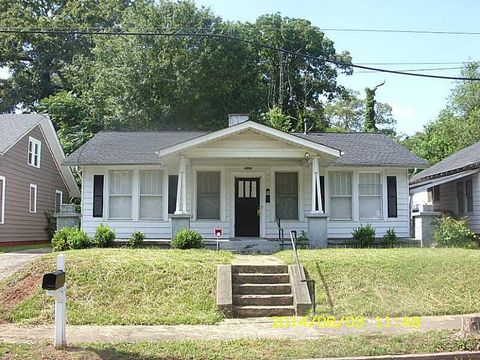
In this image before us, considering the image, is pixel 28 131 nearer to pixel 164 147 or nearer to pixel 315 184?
pixel 164 147

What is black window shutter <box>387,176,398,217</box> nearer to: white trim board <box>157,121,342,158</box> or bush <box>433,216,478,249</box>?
bush <box>433,216,478,249</box>

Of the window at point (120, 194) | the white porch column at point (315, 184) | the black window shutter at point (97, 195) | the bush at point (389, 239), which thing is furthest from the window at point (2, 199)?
the bush at point (389, 239)

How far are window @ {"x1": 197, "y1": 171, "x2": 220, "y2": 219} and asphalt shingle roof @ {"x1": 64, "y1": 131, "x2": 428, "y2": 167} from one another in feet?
4.93

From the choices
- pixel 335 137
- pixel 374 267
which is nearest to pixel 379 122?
pixel 335 137

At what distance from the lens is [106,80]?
34.1 m

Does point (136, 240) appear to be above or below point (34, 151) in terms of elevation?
below

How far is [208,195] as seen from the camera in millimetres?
17297

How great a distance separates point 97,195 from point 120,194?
2.47ft

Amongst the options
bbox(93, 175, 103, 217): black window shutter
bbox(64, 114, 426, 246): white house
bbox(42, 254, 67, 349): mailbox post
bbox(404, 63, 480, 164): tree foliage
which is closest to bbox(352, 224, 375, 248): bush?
bbox(64, 114, 426, 246): white house

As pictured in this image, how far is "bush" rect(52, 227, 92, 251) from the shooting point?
49.2ft

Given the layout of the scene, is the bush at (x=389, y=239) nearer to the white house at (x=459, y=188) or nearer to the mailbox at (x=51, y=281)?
the white house at (x=459, y=188)

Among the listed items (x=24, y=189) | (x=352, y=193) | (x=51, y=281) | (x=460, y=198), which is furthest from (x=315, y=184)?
(x=24, y=189)

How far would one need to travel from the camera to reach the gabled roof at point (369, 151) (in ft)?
56.2

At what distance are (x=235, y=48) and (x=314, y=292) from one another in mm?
27980
